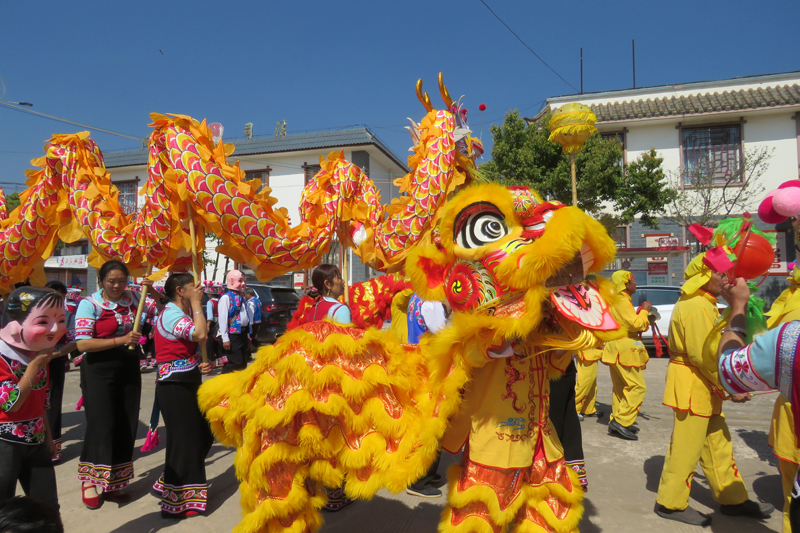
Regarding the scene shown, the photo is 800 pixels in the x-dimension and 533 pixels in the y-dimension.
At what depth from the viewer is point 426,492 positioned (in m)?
3.66

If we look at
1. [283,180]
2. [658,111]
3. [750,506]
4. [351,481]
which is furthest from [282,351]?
[283,180]

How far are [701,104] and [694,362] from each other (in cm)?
1668

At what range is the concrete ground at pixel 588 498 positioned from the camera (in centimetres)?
318

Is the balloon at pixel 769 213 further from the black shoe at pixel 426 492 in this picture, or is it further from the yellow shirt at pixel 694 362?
the black shoe at pixel 426 492

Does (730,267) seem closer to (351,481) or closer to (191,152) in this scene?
(351,481)

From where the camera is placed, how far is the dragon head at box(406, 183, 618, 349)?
188cm

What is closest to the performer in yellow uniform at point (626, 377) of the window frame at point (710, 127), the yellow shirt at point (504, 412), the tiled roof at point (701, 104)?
the yellow shirt at point (504, 412)

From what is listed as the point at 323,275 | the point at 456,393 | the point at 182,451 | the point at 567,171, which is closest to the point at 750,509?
the point at 456,393

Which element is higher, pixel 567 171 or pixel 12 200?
pixel 12 200

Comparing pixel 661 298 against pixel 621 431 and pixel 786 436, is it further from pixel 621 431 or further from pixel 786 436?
pixel 786 436

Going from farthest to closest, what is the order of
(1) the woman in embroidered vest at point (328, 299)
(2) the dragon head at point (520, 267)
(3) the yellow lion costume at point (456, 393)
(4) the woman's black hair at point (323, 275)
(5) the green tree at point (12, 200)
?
(5) the green tree at point (12, 200), (4) the woman's black hair at point (323, 275), (1) the woman in embroidered vest at point (328, 299), (3) the yellow lion costume at point (456, 393), (2) the dragon head at point (520, 267)

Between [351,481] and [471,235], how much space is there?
1.21 metres

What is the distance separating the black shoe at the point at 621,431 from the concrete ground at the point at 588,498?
9cm

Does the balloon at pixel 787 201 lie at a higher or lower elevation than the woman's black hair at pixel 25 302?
higher
